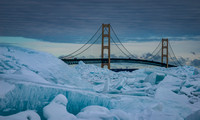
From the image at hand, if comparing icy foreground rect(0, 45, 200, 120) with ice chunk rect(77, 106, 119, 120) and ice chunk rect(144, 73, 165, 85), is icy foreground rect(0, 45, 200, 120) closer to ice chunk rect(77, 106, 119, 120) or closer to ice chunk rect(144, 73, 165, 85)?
ice chunk rect(77, 106, 119, 120)

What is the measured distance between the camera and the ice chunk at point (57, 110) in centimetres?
155

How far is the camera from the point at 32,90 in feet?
5.51

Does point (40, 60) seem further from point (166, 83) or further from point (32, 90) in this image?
point (166, 83)

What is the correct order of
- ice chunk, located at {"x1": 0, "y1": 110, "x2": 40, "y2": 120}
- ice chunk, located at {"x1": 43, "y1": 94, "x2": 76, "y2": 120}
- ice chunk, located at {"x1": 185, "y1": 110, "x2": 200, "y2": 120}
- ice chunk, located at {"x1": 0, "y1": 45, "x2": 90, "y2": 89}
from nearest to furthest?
ice chunk, located at {"x1": 0, "y1": 110, "x2": 40, "y2": 120} < ice chunk, located at {"x1": 43, "y1": 94, "x2": 76, "y2": 120} < ice chunk, located at {"x1": 185, "y1": 110, "x2": 200, "y2": 120} < ice chunk, located at {"x1": 0, "y1": 45, "x2": 90, "y2": 89}

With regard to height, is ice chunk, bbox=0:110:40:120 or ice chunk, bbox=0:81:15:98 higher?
ice chunk, bbox=0:81:15:98

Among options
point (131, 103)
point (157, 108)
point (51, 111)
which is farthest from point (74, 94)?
point (157, 108)

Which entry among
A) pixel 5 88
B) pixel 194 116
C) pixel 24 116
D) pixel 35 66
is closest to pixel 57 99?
pixel 24 116

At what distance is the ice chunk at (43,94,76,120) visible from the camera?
→ 1551mm

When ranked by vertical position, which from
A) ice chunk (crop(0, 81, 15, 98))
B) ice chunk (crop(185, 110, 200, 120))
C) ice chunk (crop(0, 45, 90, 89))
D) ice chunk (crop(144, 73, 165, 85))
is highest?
ice chunk (crop(0, 45, 90, 89))

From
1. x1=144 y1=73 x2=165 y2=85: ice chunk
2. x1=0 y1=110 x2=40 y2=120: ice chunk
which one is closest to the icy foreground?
x1=0 y1=110 x2=40 y2=120: ice chunk

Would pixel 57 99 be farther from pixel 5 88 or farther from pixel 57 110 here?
pixel 5 88

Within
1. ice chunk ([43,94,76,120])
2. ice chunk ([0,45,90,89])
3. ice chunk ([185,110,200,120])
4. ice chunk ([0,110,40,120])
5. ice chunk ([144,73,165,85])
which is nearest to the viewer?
ice chunk ([0,110,40,120])

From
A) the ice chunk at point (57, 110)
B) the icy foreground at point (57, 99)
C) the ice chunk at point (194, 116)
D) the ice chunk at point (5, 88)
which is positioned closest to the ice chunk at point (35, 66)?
the icy foreground at point (57, 99)

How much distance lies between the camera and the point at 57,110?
1618 mm
